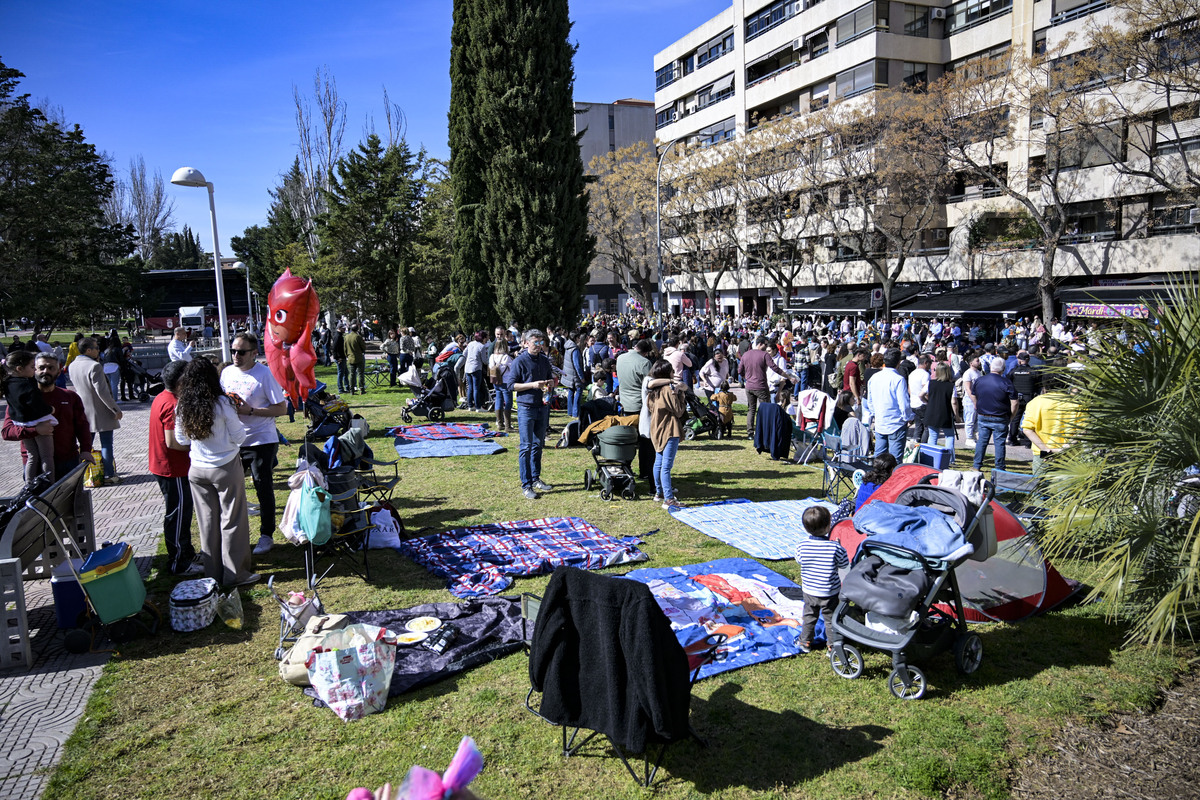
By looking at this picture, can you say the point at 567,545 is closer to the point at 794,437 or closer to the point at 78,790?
the point at 78,790

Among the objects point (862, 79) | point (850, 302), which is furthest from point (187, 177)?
point (862, 79)

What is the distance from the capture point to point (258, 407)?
22.1 ft

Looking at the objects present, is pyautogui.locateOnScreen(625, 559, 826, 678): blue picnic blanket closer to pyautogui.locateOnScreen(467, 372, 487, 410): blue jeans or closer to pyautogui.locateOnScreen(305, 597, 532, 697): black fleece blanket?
pyautogui.locateOnScreen(305, 597, 532, 697): black fleece blanket

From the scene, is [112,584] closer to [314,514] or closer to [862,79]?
[314,514]

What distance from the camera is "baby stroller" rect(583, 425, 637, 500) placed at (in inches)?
346

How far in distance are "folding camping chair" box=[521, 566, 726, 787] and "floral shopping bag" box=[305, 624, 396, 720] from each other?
3.88ft

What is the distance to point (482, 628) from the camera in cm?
523

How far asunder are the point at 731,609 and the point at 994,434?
610 cm

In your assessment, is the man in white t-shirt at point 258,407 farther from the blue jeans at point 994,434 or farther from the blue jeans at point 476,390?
the blue jeans at point 994,434

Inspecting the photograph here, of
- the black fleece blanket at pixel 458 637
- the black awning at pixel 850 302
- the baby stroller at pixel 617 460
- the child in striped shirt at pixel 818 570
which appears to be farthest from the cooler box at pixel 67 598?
the black awning at pixel 850 302

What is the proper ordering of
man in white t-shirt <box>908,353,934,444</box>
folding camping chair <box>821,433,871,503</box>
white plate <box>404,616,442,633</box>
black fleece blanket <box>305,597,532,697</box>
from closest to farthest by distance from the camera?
black fleece blanket <box>305,597,532,697</box>
white plate <box>404,616,442,633</box>
folding camping chair <box>821,433,871,503</box>
man in white t-shirt <box>908,353,934,444</box>

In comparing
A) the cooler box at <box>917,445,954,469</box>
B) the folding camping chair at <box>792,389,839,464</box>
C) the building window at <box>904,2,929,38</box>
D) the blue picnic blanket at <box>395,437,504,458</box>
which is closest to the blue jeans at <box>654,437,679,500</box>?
the cooler box at <box>917,445,954,469</box>

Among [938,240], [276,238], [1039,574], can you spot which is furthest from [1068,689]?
[276,238]

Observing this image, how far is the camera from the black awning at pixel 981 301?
30531 millimetres
